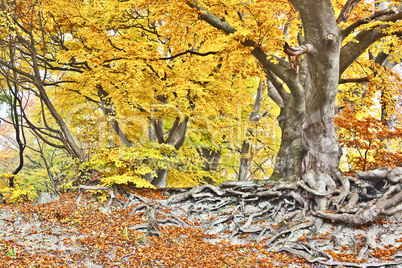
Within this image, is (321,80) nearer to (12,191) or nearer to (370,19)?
(370,19)

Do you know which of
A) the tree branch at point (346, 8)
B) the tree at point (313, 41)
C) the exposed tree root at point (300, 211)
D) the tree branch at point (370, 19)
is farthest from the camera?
the tree branch at point (346, 8)

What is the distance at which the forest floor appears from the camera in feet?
16.5

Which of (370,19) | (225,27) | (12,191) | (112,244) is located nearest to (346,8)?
(370,19)

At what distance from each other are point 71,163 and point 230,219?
5.29m

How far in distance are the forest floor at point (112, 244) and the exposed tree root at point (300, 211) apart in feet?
0.51

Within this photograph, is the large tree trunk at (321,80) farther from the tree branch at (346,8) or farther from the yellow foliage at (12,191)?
the yellow foliage at (12,191)

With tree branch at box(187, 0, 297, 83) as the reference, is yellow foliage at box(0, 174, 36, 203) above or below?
below

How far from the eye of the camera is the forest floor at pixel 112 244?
5.03 meters

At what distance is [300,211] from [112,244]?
428 cm

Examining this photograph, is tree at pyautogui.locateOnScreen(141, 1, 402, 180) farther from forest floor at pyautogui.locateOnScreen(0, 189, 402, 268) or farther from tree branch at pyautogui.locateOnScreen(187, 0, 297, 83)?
forest floor at pyautogui.locateOnScreen(0, 189, 402, 268)

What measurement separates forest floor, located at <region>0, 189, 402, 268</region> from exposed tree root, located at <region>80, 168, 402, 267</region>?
0.16m

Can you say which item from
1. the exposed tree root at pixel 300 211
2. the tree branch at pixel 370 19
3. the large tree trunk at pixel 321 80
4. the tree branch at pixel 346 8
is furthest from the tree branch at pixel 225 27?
the exposed tree root at pixel 300 211

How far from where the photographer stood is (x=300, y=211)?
6984mm

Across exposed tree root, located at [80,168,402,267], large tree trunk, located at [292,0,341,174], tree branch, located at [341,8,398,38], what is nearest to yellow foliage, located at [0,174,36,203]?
exposed tree root, located at [80,168,402,267]
